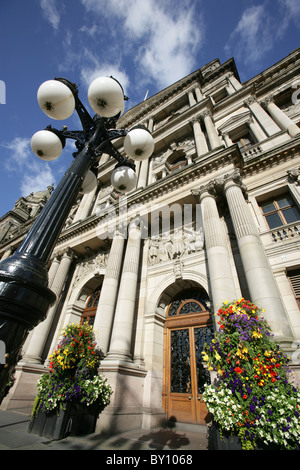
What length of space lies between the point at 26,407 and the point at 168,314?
6887 millimetres

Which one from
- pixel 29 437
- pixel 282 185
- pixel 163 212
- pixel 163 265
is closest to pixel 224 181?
pixel 282 185

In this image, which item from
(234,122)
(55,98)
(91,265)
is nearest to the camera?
(55,98)

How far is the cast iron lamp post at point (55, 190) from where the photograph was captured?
1.74 meters

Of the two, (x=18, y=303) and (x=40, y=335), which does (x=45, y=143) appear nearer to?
(x=18, y=303)

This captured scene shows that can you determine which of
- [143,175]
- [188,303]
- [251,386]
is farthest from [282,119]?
[251,386]

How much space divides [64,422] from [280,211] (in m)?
9.52

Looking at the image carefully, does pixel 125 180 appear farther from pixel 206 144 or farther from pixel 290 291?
pixel 206 144

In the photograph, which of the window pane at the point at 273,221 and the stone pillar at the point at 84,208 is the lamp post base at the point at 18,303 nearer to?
the window pane at the point at 273,221

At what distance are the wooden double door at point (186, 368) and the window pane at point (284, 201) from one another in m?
5.25

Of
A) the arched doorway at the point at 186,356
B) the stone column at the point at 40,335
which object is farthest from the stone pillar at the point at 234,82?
the stone column at the point at 40,335

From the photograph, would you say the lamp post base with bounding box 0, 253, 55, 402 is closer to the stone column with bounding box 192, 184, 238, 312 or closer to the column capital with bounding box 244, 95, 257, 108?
the stone column with bounding box 192, 184, 238, 312

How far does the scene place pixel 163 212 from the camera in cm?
1095

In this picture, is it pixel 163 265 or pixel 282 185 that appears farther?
pixel 163 265

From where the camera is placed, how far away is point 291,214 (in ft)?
27.0
